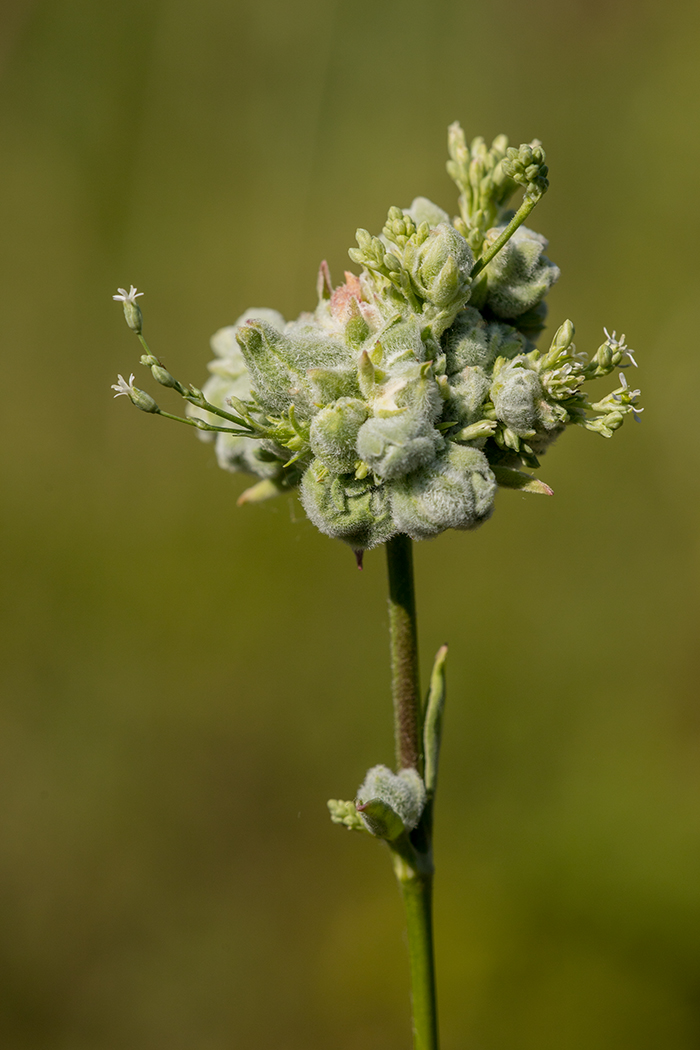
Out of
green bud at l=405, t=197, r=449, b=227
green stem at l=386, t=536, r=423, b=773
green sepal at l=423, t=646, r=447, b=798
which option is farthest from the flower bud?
green sepal at l=423, t=646, r=447, b=798

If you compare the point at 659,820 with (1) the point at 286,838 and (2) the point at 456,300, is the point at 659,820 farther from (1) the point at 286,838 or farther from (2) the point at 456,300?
(2) the point at 456,300

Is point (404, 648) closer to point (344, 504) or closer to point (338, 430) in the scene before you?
point (344, 504)

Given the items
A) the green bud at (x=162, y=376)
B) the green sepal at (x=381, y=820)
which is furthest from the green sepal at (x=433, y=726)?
the green bud at (x=162, y=376)

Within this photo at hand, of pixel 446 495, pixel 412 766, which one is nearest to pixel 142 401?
pixel 446 495

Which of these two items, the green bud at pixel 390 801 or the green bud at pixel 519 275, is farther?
the green bud at pixel 519 275

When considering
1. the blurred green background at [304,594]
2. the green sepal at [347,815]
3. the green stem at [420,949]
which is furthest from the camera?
the blurred green background at [304,594]

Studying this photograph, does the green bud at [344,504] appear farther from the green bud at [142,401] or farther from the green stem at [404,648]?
the green bud at [142,401]

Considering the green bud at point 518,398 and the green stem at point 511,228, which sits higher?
the green stem at point 511,228

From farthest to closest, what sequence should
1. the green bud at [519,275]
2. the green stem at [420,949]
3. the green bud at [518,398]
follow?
1. the green stem at [420,949]
2. the green bud at [519,275]
3. the green bud at [518,398]
